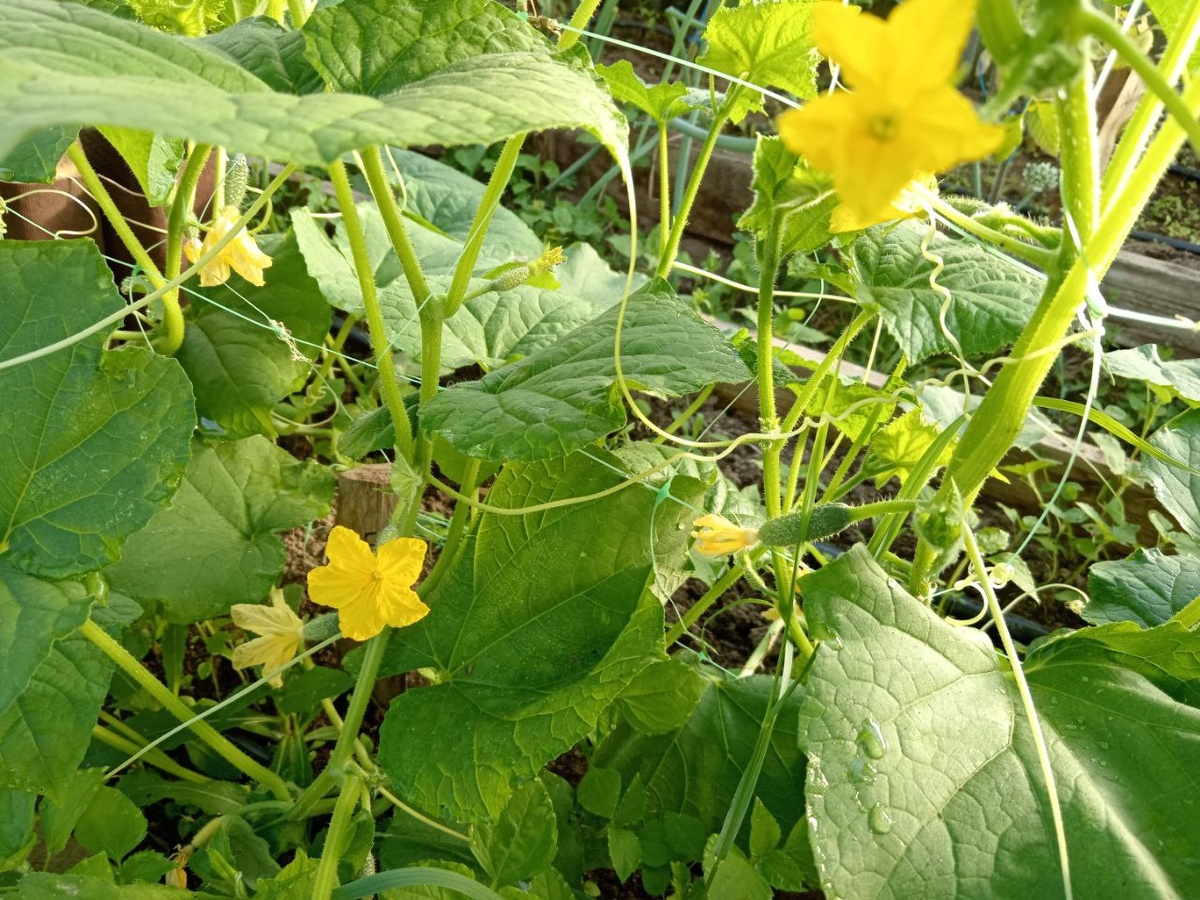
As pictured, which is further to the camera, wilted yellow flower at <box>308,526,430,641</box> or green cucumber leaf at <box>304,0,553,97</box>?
wilted yellow flower at <box>308,526,430,641</box>

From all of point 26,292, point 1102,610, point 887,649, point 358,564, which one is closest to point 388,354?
point 358,564

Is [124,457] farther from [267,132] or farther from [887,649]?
[887,649]

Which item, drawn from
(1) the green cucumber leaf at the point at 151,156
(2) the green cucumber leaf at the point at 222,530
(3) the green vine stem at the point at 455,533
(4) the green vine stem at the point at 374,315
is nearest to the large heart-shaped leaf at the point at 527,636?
(3) the green vine stem at the point at 455,533

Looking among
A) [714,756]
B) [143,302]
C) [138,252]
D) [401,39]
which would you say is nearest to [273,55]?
[401,39]

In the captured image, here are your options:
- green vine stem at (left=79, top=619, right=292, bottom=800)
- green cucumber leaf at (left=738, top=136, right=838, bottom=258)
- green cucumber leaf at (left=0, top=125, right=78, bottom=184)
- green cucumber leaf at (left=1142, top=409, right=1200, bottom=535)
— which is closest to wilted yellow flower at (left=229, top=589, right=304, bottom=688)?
green vine stem at (left=79, top=619, right=292, bottom=800)

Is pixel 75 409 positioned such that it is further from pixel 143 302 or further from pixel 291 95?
pixel 291 95

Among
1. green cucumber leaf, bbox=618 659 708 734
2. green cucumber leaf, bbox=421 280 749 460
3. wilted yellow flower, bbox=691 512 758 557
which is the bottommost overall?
green cucumber leaf, bbox=618 659 708 734

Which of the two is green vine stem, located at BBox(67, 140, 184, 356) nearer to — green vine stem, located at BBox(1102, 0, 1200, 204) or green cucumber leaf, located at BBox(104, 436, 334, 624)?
green cucumber leaf, located at BBox(104, 436, 334, 624)
